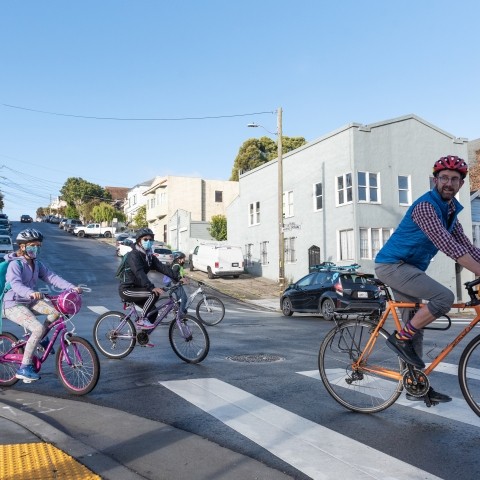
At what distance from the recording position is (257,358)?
26.7 feet

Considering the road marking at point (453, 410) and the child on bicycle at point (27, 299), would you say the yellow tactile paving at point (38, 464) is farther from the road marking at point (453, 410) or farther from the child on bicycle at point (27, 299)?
the road marking at point (453, 410)

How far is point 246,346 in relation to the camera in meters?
9.56

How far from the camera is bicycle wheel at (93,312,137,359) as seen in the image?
8.31 metres

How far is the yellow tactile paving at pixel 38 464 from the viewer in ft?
11.5

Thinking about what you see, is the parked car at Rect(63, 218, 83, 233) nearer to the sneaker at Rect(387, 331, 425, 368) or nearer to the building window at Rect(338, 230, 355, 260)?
the building window at Rect(338, 230, 355, 260)

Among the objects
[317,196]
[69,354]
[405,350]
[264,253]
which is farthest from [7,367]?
[264,253]

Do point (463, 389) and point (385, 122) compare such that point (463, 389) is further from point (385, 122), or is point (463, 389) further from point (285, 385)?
point (385, 122)

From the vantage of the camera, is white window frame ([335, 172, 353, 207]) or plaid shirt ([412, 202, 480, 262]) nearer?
plaid shirt ([412, 202, 480, 262])

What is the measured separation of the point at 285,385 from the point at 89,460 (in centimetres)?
279

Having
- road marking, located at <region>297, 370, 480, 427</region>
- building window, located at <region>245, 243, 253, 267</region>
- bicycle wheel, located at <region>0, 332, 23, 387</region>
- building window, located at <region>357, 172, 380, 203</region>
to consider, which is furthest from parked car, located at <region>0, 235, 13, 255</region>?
road marking, located at <region>297, 370, 480, 427</region>

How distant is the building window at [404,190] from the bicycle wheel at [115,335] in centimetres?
2511

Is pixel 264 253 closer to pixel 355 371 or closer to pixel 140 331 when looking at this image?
pixel 140 331

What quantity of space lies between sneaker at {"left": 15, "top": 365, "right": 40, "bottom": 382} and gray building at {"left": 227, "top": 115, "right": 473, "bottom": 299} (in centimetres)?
2423

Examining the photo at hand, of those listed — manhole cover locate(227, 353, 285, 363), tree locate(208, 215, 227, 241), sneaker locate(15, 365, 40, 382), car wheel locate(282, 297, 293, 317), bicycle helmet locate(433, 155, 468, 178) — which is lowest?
car wheel locate(282, 297, 293, 317)
